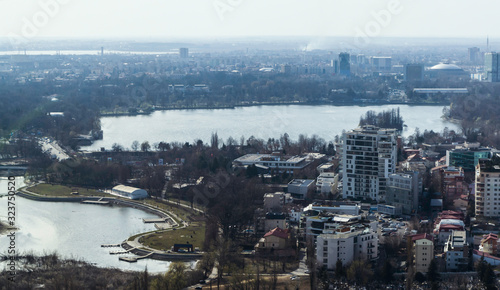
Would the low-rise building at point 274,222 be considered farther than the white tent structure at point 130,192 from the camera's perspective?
No

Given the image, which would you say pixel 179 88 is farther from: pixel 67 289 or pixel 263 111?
pixel 67 289

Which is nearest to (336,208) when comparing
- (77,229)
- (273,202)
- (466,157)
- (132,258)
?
(273,202)

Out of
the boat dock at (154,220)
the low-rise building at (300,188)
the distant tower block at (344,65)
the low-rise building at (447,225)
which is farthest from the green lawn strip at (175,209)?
the distant tower block at (344,65)

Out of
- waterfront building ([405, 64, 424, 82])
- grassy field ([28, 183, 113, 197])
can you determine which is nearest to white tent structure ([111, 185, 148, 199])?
grassy field ([28, 183, 113, 197])

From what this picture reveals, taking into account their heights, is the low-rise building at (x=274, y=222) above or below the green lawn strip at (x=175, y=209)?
above

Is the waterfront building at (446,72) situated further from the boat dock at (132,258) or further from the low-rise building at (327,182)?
the boat dock at (132,258)

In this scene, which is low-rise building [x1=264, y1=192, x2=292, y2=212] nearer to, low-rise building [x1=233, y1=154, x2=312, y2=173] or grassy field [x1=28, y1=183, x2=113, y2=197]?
low-rise building [x1=233, y1=154, x2=312, y2=173]
